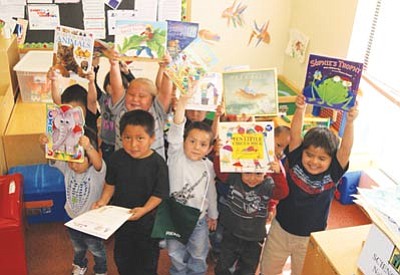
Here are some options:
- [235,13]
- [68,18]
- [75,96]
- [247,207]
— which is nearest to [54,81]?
[75,96]

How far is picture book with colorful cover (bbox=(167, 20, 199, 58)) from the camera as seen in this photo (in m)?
2.22

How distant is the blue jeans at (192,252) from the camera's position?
211 centimetres

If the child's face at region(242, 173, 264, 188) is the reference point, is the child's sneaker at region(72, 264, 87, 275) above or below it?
below

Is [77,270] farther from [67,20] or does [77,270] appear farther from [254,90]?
[67,20]

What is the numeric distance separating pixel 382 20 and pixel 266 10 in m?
1.12

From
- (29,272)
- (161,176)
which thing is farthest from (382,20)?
(29,272)

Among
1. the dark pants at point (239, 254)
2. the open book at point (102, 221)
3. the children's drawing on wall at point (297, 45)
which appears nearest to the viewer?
the open book at point (102, 221)

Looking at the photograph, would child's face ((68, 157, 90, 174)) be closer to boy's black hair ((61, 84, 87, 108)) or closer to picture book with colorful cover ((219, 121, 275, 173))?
boy's black hair ((61, 84, 87, 108))

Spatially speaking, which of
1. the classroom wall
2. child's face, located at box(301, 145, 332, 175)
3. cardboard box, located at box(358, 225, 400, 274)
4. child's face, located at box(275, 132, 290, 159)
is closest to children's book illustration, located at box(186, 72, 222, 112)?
child's face, located at box(275, 132, 290, 159)

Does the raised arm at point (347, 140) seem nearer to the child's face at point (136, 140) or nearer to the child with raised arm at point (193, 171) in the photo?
the child with raised arm at point (193, 171)

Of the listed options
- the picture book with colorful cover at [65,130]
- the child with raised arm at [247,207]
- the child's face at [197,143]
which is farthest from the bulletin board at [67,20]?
the child with raised arm at [247,207]

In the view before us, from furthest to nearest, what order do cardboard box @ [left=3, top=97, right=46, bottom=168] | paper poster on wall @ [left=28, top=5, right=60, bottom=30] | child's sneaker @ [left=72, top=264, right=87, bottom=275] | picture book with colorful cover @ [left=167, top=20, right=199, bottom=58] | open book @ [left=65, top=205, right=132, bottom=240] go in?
paper poster on wall @ [left=28, top=5, right=60, bottom=30]
cardboard box @ [left=3, top=97, right=46, bottom=168]
child's sneaker @ [left=72, top=264, right=87, bottom=275]
picture book with colorful cover @ [left=167, top=20, right=199, bottom=58]
open book @ [left=65, top=205, right=132, bottom=240]

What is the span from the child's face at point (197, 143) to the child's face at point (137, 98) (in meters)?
0.37

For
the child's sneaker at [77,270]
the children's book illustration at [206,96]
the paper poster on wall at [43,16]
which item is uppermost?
the paper poster on wall at [43,16]
